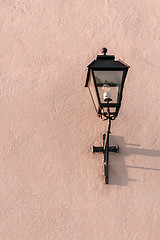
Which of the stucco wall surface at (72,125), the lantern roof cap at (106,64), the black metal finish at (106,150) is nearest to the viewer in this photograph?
the lantern roof cap at (106,64)

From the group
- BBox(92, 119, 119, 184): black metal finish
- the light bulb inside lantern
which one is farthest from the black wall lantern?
BBox(92, 119, 119, 184): black metal finish

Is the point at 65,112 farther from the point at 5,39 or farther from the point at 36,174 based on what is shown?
the point at 5,39

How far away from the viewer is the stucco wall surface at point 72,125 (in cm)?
300

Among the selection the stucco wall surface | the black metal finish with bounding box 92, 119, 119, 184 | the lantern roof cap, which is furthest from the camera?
the black metal finish with bounding box 92, 119, 119, 184

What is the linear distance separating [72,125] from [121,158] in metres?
0.62

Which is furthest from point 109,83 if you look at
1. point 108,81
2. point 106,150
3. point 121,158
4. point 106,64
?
point 121,158

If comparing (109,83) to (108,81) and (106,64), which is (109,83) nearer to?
(108,81)

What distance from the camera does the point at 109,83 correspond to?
2670 millimetres

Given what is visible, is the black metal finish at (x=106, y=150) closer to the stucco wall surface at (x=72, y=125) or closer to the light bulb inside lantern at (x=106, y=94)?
the stucco wall surface at (x=72, y=125)

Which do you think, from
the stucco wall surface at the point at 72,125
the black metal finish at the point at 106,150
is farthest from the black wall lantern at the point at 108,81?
the stucco wall surface at the point at 72,125

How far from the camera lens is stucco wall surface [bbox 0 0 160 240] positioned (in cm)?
300

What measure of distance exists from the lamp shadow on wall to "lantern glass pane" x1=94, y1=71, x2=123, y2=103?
2.39 ft

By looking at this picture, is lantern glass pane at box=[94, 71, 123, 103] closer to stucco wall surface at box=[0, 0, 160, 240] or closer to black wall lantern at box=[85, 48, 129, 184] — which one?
black wall lantern at box=[85, 48, 129, 184]

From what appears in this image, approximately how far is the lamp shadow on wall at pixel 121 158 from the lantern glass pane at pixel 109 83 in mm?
730
